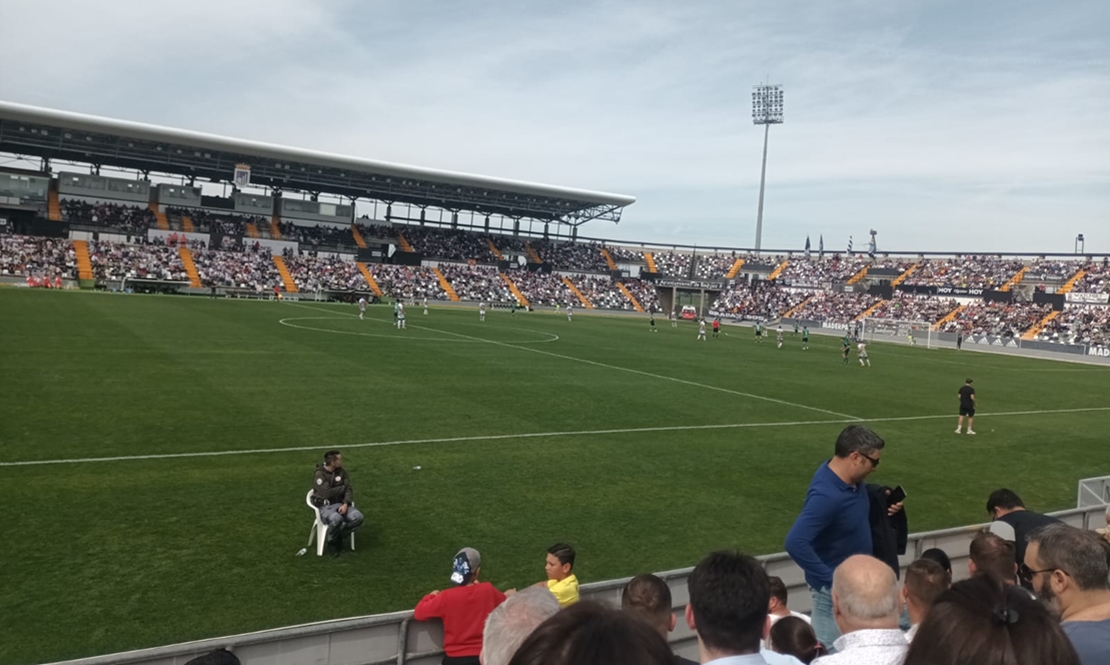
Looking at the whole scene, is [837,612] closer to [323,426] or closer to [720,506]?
[720,506]

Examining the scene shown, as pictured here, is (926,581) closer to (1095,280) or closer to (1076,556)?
(1076,556)

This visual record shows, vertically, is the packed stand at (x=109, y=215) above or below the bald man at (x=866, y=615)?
above

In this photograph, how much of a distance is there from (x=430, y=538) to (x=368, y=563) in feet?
3.25

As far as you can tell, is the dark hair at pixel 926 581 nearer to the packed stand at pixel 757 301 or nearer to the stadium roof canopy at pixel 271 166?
the stadium roof canopy at pixel 271 166

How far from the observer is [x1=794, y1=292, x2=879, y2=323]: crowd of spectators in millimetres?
75688

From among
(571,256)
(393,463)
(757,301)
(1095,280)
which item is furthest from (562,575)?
(571,256)

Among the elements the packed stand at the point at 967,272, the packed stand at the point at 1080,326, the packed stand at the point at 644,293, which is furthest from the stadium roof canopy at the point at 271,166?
the packed stand at the point at 1080,326

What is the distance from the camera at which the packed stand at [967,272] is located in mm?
73812

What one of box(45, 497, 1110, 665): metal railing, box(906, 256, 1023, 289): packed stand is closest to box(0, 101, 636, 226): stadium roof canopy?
box(906, 256, 1023, 289): packed stand

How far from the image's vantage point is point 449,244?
84.6m

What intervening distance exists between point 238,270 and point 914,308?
2478 inches

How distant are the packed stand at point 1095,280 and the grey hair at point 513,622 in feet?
251

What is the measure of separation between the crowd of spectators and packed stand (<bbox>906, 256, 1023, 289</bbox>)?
5735 mm

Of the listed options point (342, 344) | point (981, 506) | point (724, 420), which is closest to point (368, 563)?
point (981, 506)
